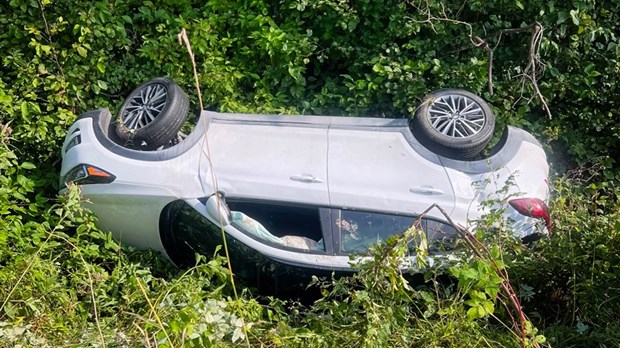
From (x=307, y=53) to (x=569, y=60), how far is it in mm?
2377

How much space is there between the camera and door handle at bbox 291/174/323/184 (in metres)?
5.18

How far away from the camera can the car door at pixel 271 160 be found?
5156 mm

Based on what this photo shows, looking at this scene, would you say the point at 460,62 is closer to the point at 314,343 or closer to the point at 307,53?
the point at 307,53

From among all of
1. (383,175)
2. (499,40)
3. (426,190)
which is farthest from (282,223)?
Result: (499,40)

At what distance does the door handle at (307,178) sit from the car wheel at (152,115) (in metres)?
1.08

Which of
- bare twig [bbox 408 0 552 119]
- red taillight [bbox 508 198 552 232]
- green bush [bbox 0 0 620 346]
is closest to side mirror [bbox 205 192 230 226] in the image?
green bush [bbox 0 0 620 346]

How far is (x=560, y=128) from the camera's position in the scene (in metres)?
6.71

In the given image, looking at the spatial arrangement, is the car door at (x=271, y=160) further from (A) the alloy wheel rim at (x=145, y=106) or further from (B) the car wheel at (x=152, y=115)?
(A) the alloy wheel rim at (x=145, y=106)

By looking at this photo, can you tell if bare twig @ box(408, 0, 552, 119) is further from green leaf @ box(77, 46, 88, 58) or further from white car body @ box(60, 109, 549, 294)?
green leaf @ box(77, 46, 88, 58)

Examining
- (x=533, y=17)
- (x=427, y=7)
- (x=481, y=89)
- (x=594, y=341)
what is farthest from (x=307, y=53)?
(x=594, y=341)

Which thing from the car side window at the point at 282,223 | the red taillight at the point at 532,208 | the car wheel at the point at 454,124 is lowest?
the car side window at the point at 282,223

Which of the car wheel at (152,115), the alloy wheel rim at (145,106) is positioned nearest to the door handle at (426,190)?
the car wheel at (152,115)

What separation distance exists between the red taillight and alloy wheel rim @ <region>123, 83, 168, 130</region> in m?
2.69

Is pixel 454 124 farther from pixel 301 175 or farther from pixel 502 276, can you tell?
pixel 502 276
